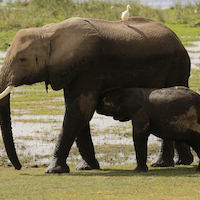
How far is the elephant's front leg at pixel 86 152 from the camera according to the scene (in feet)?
32.8

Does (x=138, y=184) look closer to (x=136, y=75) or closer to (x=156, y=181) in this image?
(x=156, y=181)

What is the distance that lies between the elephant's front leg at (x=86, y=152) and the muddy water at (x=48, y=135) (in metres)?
0.61

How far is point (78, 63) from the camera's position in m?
9.34

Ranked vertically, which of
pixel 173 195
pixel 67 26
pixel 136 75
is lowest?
pixel 173 195

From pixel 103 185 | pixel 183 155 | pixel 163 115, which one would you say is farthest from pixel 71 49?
pixel 183 155

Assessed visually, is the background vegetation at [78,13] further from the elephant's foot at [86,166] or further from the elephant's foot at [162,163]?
the elephant's foot at [86,166]

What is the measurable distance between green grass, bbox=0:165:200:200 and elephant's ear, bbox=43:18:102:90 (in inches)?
62.4

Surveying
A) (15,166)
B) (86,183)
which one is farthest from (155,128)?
(15,166)

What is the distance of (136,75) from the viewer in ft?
32.1

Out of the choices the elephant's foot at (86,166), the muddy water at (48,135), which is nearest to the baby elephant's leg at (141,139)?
the elephant's foot at (86,166)

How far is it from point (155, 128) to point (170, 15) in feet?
83.1

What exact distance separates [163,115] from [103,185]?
1.66 m

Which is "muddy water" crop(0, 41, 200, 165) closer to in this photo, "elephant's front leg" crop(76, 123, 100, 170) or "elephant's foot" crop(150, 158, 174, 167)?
"elephant's foot" crop(150, 158, 174, 167)

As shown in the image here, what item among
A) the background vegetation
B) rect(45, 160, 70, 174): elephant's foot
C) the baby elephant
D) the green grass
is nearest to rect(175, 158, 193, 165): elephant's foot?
the green grass
